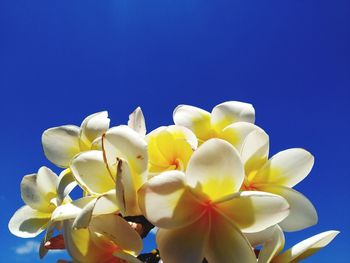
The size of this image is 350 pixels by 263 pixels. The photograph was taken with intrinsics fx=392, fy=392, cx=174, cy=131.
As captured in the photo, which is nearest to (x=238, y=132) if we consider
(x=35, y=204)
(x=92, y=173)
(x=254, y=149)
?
(x=254, y=149)

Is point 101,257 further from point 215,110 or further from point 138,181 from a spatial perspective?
point 215,110

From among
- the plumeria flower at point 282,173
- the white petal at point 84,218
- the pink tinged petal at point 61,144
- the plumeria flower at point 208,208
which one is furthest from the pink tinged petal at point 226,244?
the pink tinged petal at point 61,144

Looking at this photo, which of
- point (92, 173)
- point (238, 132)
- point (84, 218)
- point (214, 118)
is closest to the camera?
point (84, 218)

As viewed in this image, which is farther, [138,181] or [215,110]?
[215,110]

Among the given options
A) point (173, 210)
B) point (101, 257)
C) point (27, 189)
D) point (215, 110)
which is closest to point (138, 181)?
point (173, 210)

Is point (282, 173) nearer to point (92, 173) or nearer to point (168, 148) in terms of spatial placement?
point (168, 148)

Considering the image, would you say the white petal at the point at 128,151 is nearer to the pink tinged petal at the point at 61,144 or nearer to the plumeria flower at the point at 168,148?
the plumeria flower at the point at 168,148

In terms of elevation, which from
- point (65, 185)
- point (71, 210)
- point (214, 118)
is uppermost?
point (214, 118)
